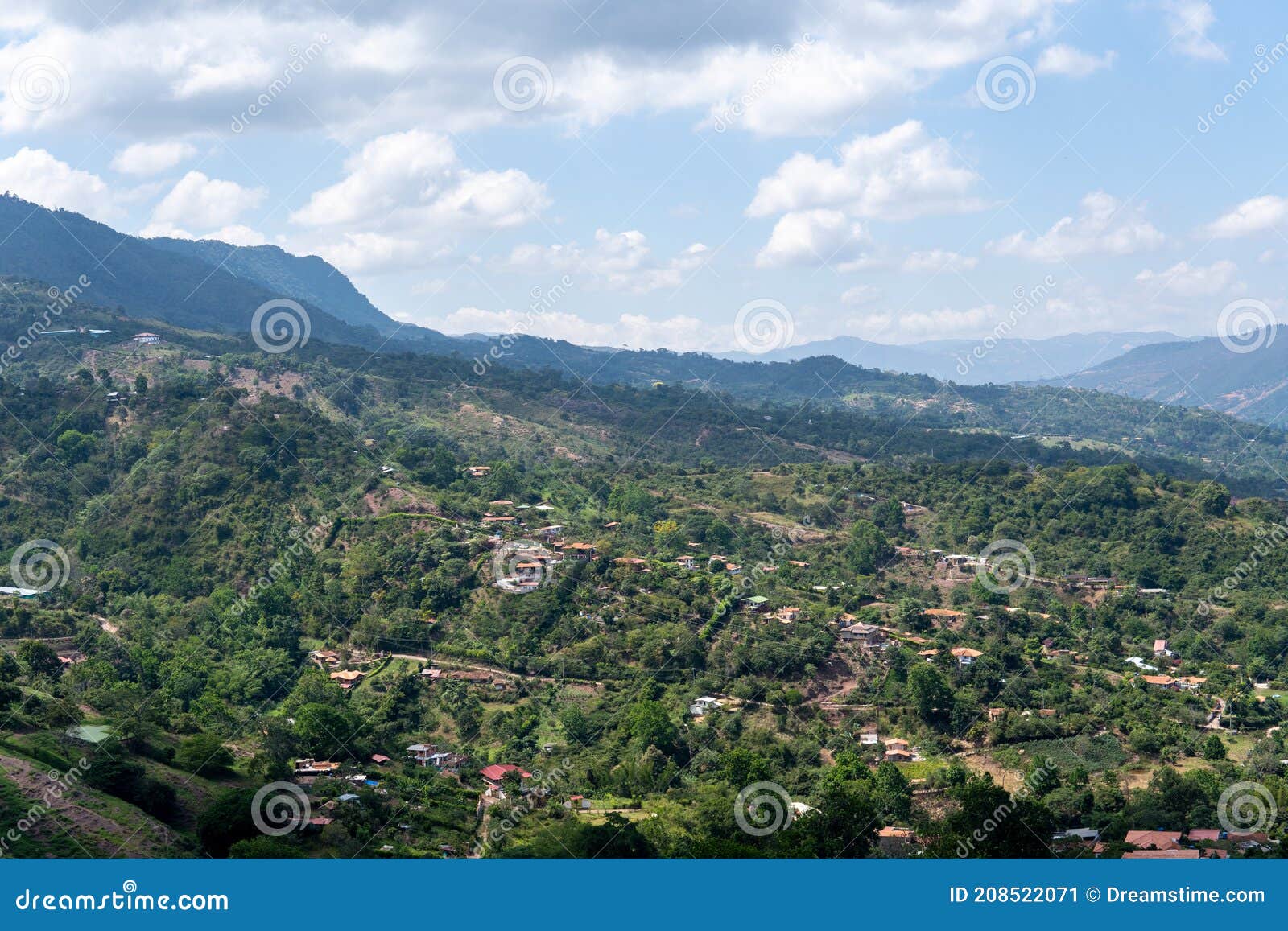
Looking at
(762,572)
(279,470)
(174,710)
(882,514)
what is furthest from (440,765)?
(882,514)

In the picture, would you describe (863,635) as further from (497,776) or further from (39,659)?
(39,659)

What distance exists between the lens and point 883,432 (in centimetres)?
8062

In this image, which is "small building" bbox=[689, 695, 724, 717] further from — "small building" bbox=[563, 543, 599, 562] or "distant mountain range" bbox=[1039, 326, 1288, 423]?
"distant mountain range" bbox=[1039, 326, 1288, 423]

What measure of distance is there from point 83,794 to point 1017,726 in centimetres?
1870

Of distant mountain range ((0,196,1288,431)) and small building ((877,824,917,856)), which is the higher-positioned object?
distant mountain range ((0,196,1288,431))

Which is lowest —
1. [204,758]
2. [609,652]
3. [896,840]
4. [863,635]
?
[896,840]

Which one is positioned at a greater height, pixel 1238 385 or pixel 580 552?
pixel 1238 385

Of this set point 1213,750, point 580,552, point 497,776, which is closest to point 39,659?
point 497,776

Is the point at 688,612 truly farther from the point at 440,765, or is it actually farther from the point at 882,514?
the point at 882,514

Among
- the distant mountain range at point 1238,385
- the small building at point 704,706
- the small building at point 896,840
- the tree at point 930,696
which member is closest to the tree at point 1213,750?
the tree at point 930,696

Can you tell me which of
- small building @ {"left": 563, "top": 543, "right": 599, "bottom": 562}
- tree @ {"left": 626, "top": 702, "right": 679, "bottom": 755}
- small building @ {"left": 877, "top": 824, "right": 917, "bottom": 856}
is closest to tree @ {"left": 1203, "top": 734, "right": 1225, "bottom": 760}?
small building @ {"left": 877, "top": 824, "right": 917, "bottom": 856}

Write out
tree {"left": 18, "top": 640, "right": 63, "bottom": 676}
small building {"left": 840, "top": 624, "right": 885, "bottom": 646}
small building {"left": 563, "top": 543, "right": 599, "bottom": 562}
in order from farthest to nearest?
1. small building {"left": 563, "top": 543, "right": 599, "bottom": 562}
2. small building {"left": 840, "top": 624, "right": 885, "bottom": 646}
3. tree {"left": 18, "top": 640, "right": 63, "bottom": 676}

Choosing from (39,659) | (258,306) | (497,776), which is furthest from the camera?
(258,306)

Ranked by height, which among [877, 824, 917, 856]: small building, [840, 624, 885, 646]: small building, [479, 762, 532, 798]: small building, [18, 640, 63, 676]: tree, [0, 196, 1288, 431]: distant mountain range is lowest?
[479, 762, 532, 798]: small building
